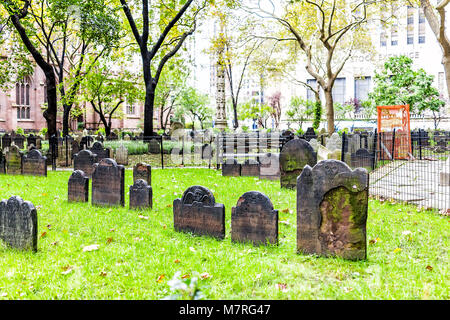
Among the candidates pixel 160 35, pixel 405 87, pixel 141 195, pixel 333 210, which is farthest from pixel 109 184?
pixel 405 87

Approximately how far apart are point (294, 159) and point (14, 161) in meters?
8.43

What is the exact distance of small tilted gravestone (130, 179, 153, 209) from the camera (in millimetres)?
6551

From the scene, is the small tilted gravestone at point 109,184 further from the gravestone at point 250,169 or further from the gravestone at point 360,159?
the gravestone at point 360,159

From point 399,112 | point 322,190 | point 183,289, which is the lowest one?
point 183,289

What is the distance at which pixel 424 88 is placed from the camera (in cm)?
3675

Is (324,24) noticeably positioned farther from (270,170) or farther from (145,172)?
(145,172)

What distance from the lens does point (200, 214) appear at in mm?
5027

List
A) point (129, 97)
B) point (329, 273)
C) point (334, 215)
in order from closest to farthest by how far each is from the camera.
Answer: point (329, 273), point (334, 215), point (129, 97)

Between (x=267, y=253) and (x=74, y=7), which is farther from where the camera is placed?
(x=74, y=7)

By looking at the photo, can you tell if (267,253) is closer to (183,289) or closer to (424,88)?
(183,289)
